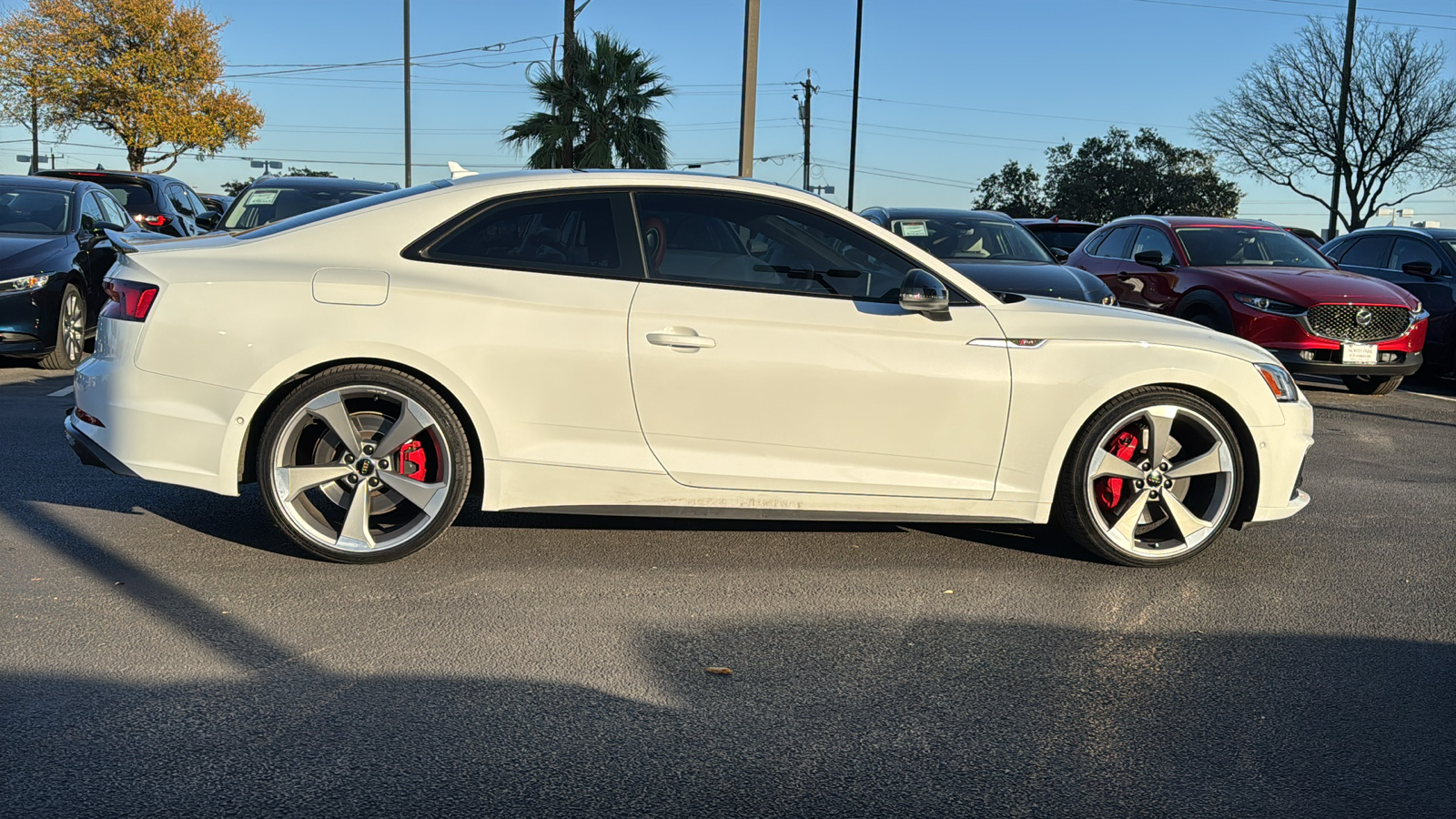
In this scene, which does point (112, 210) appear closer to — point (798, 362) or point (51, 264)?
point (51, 264)

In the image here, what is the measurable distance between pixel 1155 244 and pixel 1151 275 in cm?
47

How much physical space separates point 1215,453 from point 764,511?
188cm

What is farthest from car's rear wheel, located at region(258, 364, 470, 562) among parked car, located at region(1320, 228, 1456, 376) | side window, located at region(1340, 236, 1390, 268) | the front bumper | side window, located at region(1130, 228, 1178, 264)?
side window, located at region(1340, 236, 1390, 268)

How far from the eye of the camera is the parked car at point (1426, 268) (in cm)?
1200

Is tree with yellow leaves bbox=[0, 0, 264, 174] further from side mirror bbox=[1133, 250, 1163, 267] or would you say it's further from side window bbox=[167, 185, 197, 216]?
side mirror bbox=[1133, 250, 1163, 267]

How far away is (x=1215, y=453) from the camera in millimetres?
5141

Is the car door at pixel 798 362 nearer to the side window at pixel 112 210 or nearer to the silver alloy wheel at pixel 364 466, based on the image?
the silver alloy wheel at pixel 364 466

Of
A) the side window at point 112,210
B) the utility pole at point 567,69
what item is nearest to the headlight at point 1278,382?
the side window at point 112,210

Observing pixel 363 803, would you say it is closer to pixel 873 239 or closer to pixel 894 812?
pixel 894 812

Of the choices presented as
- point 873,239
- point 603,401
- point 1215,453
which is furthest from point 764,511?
point 1215,453

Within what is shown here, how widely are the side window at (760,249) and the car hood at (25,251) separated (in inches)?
272

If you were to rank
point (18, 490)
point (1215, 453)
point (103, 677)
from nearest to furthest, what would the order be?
point (103, 677) → point (1215, 453) → point (18, 490)

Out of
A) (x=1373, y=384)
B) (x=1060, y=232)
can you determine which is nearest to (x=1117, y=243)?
(x=1373, y=384)

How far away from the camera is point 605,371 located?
4688 millimetres
